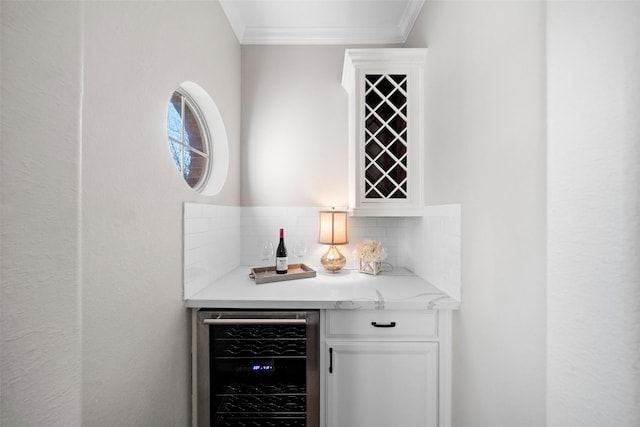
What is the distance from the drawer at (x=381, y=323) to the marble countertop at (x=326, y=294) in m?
0.05

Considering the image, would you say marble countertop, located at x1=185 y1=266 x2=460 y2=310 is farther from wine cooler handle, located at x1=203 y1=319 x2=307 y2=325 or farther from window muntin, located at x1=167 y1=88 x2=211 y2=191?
window muntin, located at x1=167 y1=88 x2=211 y2=191

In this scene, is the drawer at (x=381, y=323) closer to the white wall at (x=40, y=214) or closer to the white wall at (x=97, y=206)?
the white wall at (x=97, y=206)

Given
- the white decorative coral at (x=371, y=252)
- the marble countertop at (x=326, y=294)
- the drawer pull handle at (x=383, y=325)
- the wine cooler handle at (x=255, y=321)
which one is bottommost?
the drawer pull handle at (x=383, y=325)

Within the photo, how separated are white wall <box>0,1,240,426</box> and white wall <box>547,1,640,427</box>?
1037 mm

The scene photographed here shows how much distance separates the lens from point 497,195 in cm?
105

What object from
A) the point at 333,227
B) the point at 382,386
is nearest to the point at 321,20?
the point at 333,227

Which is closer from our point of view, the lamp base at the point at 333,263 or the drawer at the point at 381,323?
the drawer at the point at 381,323

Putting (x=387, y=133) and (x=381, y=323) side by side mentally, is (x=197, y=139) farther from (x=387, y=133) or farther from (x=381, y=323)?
(x=381, y=323)

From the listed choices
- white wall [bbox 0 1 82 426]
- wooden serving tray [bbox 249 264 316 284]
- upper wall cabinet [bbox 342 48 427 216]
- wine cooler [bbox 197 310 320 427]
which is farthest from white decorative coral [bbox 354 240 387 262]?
white wall [bbox 0 1 82 426]

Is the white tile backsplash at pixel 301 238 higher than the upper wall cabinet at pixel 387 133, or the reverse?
the upper wall cabinet at pixel 387 133

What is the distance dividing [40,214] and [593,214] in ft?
3.47

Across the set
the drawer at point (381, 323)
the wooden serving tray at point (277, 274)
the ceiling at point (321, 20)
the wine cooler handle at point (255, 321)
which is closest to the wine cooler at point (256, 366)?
the wine cooler handle at point (255, 321)

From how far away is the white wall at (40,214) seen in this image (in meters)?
0.39

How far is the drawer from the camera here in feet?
4.74
